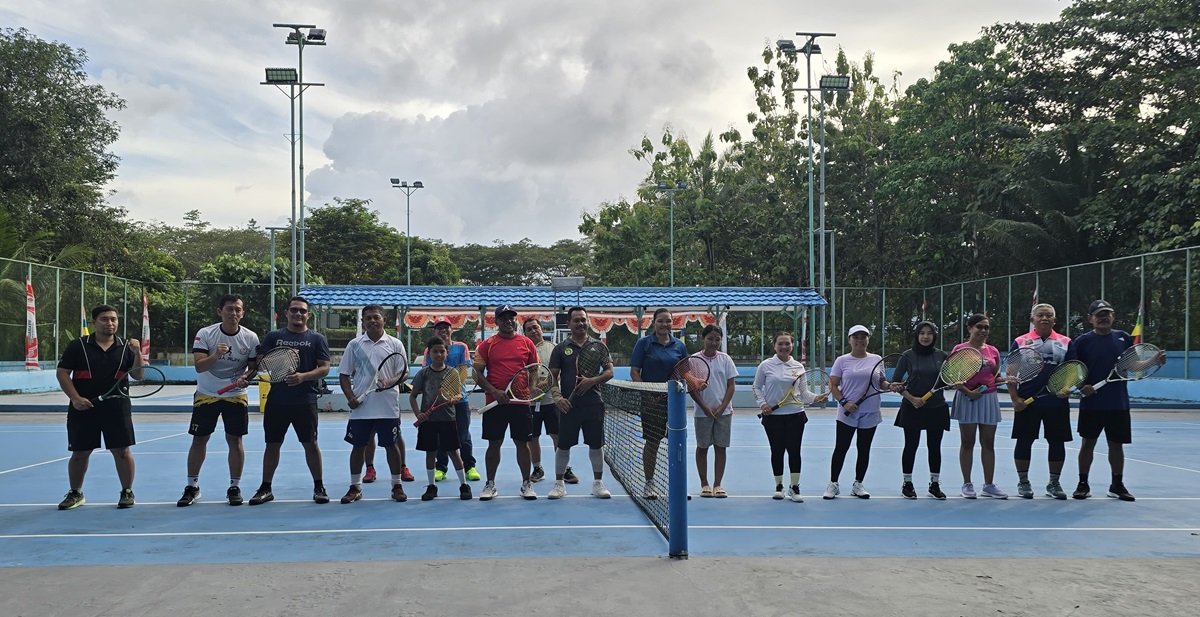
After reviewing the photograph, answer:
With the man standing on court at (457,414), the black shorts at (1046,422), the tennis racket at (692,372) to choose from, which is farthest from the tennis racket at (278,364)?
the black shorts at (1046,422)

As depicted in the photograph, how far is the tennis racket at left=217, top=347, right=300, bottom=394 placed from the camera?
28.6 feet

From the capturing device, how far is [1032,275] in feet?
93.2

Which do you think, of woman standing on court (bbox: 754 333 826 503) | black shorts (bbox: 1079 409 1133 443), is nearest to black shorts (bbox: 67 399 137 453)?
woman standing on court (bbox: 754 333 826 503)

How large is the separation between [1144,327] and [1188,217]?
6.81 m

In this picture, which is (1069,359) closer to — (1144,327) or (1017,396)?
(1017,396)

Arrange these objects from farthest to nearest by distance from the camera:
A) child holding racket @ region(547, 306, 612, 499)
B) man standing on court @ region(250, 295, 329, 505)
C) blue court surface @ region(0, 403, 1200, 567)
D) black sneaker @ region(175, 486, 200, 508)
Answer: child holding racket @ region(547, 306, 612, 499) < man standing on court @ region(250, 295, 329, 505) < black sneaker @ region(175, 486, 200, 508) < blue court surface @ region(0, 403, 1200, 567)

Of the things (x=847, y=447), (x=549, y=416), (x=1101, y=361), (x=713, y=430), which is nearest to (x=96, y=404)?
(x=549, y=416)

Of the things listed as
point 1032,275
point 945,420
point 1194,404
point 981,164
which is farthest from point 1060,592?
point 981,164

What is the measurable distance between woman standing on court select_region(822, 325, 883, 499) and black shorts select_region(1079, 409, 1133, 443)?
1.97 meters

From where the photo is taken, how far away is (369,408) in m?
9.16

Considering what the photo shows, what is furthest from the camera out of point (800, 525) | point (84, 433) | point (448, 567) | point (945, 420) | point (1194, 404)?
A: point (1194, 404)

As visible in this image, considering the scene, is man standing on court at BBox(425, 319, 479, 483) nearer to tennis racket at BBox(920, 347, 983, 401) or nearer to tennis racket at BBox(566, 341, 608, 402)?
tennis racket at BBox(566, 341, 608, 402)

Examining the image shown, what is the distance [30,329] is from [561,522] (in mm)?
23481

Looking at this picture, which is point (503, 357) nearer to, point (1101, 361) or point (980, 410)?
point (980, 410)
